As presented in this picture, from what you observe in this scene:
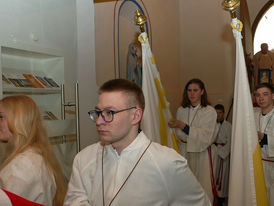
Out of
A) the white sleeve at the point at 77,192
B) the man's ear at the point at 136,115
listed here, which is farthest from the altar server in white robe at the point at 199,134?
the white sleeve at the point at 77,192

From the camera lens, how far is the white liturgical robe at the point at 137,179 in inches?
78.7

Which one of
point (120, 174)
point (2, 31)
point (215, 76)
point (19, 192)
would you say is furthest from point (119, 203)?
point (215, 76)

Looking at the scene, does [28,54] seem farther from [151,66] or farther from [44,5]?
[151,66]

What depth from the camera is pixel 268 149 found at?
4.22 metres

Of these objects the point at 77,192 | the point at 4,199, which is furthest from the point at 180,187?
the point at 4,199

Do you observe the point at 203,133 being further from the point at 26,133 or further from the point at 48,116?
the point at 26,133

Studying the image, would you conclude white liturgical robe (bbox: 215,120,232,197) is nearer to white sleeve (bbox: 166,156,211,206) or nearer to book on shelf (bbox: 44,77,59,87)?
book on shelf (bbox: 44,77,59,87)

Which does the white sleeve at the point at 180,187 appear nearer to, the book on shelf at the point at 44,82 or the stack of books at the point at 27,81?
the stack of books at the point at 27,81

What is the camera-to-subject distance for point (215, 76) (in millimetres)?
9148

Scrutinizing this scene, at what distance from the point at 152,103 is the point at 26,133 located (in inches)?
82.4

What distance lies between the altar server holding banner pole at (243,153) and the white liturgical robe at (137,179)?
1353 millimetres

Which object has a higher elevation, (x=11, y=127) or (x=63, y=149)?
(x=11, y=127)

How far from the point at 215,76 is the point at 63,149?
615 centimetres

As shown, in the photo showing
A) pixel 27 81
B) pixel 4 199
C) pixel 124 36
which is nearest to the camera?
pixel 4 199
